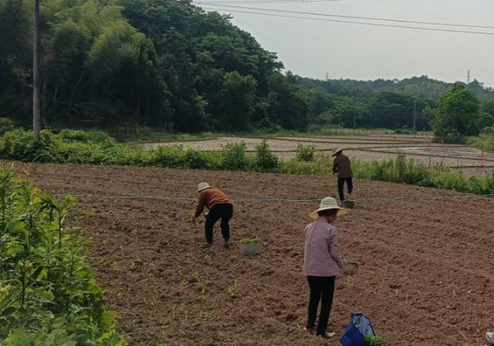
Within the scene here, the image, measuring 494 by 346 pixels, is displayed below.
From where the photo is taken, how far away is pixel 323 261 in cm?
517

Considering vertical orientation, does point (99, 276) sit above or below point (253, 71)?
below

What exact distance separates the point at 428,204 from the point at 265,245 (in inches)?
229

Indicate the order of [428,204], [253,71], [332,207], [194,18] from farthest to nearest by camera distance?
[194,18] → [253,71] → [428,204] → [332,207]

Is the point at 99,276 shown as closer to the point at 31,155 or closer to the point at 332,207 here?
the point at 332,207

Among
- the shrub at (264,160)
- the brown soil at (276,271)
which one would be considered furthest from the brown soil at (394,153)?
the brown soil at (276,271)

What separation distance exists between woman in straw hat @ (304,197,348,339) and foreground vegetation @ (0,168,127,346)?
2.18 m

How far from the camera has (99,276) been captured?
21.5 ft

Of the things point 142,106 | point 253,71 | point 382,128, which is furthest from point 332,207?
point 382,128

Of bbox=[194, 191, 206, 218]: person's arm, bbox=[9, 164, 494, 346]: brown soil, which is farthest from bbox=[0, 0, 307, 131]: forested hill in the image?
bbox=[194, 191, 206, 218]: person's arm

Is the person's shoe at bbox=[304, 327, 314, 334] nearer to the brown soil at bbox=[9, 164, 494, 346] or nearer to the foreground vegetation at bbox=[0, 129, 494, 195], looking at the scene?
the brown soil at bbox=[9, 164, 494, 346]

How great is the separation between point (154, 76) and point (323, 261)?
49.9 m

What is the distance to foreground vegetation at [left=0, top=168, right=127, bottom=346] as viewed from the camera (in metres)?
2.57

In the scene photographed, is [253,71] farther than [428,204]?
Yes

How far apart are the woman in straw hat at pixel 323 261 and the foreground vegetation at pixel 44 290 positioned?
2178mm
